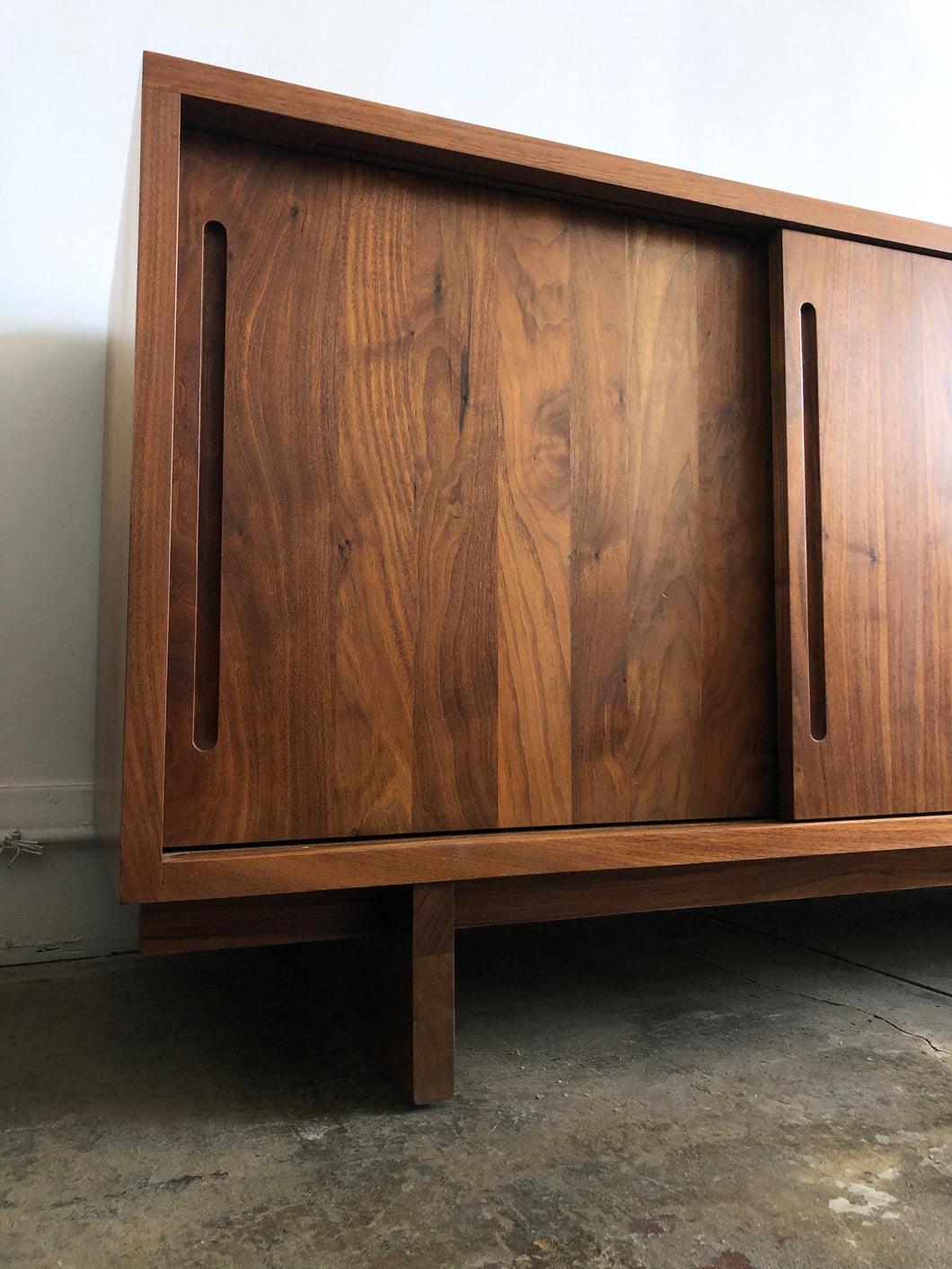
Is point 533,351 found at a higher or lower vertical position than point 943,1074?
higher

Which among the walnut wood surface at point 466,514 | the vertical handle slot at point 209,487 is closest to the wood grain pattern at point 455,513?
the walnut wood surface at point 466,514

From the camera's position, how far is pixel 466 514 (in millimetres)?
760

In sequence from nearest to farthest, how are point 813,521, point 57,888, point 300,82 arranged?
point 813,521, point 57,888, point 300,82

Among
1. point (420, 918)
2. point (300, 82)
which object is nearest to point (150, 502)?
point (420, 918)

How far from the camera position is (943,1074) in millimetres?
781

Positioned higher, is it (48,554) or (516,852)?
(48,554)

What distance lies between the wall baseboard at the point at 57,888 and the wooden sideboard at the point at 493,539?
226 millimetres

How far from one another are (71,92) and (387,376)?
2.57 feet

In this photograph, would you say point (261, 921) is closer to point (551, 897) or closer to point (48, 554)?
point (551, 897)

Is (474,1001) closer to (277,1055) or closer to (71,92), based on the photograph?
(277,1055)

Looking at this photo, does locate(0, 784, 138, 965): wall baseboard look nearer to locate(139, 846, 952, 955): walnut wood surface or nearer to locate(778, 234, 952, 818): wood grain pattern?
locate(139, 846, 952, 955): walnut wood surface

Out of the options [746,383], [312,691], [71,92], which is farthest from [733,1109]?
[71,92]

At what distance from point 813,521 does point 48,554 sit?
89 cm

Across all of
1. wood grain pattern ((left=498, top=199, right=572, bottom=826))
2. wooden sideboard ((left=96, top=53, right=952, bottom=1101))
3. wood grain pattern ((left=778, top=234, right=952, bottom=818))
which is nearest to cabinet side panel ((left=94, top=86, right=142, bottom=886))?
wooden sideboard ((left=96, top=53, right=952, bottom=1101))
